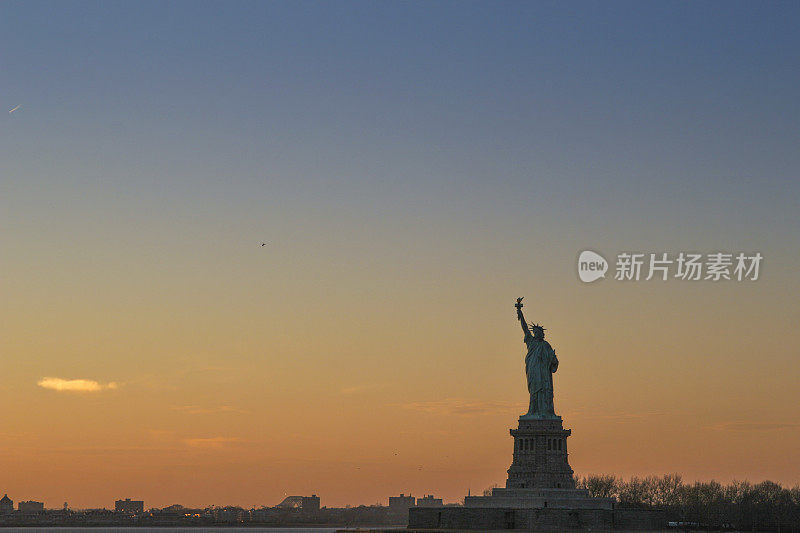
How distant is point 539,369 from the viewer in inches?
5084

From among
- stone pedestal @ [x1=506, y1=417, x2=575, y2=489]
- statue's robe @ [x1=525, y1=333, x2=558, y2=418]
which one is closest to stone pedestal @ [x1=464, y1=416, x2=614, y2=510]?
stone pedestal @ [x1=506, y1=417, x2=575, y2=489]

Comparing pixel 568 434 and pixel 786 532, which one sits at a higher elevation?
pixel 568 434

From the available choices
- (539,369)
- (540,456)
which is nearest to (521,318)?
(539,369)

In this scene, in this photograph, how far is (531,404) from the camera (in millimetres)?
129125

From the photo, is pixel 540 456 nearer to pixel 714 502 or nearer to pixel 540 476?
pixel 540 476

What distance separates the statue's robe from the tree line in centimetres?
2027

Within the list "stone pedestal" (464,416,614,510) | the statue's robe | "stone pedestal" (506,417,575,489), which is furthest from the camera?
the statue's robe

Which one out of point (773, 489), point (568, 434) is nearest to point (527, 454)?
point (568, 434)

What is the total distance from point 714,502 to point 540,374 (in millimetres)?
51260

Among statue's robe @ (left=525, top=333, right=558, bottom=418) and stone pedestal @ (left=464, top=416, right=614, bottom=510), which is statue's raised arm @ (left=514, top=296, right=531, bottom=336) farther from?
stone pedestal @ (left=464, top=416, right=614, bottom=510)

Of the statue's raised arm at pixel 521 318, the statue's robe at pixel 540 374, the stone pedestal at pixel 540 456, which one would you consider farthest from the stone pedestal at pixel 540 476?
the statue's raised arm at pixel 521 318

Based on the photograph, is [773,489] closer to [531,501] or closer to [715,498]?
[715,498]

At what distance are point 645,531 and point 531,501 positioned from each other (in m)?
11.5

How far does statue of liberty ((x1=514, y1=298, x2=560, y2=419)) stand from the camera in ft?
421
